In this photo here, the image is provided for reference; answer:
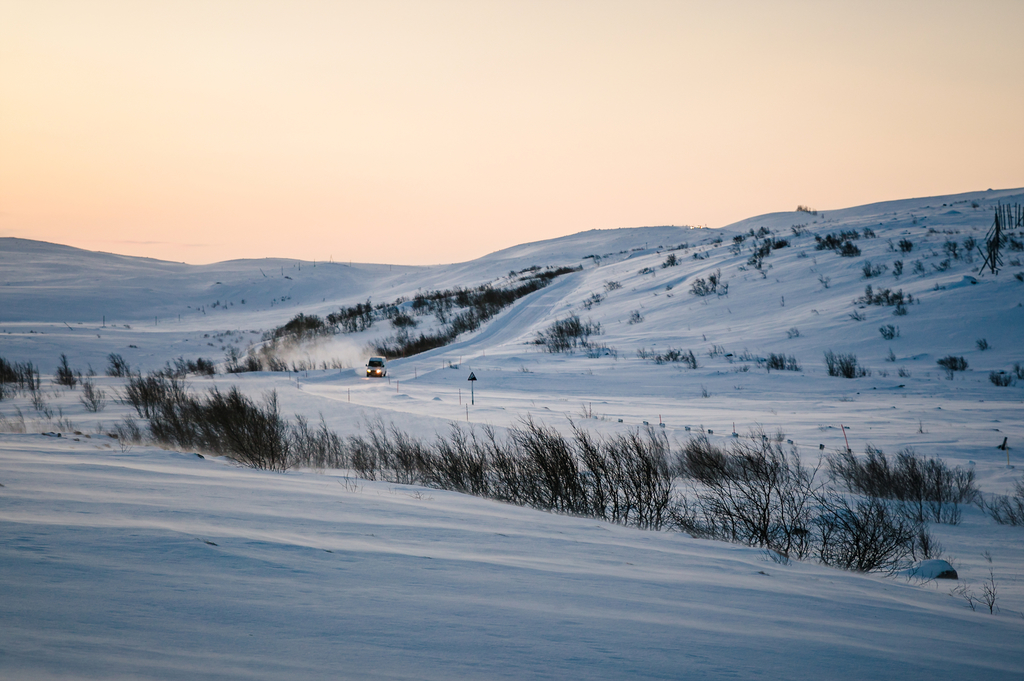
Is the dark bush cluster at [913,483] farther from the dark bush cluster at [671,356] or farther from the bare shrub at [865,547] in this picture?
the dark bush cluster at [671,356]

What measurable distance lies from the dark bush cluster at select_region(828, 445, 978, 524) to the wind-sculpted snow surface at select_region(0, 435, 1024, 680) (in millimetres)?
3577

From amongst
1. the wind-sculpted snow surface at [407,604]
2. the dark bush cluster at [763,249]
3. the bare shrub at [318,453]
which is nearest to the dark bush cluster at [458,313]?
the dark bush cluster at [763,249]

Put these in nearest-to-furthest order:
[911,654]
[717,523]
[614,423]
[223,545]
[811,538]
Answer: [911,654] → [223,545] → [811,538] → [717,523] → [614,423]

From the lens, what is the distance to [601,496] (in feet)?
19.4

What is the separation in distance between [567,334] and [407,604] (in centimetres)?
2369

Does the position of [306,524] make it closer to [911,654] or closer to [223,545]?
[223,545]

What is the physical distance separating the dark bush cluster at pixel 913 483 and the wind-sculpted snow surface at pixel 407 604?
3577mm

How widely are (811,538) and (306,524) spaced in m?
Answer: 4.56

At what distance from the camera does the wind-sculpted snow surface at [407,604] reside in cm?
186

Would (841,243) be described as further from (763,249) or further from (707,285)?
(707,285)

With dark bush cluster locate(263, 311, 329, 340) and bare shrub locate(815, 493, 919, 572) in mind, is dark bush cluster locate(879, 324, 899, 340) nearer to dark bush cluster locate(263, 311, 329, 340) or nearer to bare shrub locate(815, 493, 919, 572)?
bare shrub locate(815, 493, 919, 572)

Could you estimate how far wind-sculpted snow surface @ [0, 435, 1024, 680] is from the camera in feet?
6.11

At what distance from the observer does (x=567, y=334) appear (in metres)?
25.8

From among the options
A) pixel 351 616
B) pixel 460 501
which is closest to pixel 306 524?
pixel 351 616
